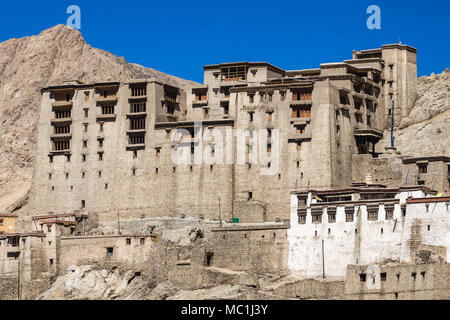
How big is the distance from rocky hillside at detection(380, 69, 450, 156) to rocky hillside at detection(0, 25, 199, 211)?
162ft

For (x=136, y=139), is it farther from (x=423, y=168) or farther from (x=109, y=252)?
(x=423, y=168)

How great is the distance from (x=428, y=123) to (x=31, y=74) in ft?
224

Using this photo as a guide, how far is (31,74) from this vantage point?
178 metres

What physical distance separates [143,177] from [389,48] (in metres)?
32.2

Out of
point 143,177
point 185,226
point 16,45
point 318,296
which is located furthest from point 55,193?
point 16,45

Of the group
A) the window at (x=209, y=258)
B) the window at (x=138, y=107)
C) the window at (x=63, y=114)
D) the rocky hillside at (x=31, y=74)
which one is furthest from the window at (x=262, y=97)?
the rocky hillside at (x=31, y=74)

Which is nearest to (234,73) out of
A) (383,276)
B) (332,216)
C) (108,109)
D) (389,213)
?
(108,109)

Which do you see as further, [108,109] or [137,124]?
[108,109]

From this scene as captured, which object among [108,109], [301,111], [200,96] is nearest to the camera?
[301,111]

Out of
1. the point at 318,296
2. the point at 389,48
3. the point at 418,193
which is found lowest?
the point at 318,296

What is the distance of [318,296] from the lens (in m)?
104

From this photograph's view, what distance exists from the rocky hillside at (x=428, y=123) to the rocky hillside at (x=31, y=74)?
49.3 m

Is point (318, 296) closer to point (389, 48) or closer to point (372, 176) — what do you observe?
point (372, 176)

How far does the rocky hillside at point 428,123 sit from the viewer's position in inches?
5103
